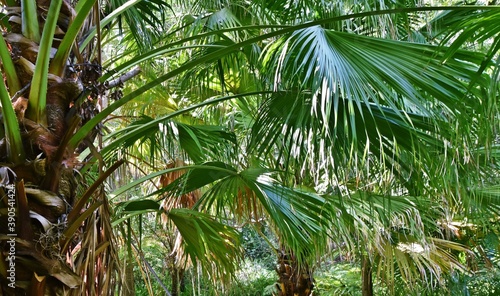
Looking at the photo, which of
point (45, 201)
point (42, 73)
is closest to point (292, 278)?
point (45, 201)

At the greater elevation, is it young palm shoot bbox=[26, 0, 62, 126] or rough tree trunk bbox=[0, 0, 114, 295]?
young palm shoot bbox=[26, 0, 62, 126]

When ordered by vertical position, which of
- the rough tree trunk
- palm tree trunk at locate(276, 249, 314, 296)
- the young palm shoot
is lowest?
palm tree trunk at locate(276, 249, 314, 296)

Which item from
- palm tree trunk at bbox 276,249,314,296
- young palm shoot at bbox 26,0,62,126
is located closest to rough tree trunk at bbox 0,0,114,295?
young palm shoot at bbox 26,0,62,126

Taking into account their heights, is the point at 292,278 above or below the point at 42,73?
below

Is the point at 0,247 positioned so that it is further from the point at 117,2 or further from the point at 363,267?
the point at 363,267

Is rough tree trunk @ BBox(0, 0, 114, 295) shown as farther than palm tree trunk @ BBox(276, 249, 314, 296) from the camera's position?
No

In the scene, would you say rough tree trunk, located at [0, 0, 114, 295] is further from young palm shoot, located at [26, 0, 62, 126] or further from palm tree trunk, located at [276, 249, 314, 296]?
palm tree trunk, located at [276, 249, 314, 296]

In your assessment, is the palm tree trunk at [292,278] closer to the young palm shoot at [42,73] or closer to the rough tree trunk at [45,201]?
the rough tree trunk at [45,201]

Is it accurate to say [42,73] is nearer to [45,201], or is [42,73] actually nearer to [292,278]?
[45,201]

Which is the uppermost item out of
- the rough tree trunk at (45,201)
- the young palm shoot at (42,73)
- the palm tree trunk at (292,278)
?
the young palm shoot at (42,73)

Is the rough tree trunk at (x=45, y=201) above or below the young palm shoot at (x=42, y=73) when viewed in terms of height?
below

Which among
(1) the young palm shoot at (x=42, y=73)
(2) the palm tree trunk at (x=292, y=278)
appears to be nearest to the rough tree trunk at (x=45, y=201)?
(1) the young palm shoot at (x=42, y=73)

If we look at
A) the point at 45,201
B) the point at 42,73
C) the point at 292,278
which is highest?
the point at 42,73

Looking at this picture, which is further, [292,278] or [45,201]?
[292,278]
